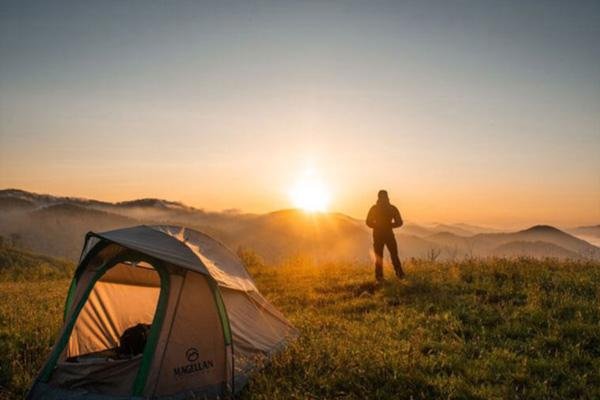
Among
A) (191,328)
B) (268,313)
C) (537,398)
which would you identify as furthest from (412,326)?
(191,328)

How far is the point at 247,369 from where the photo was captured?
738 centimetres

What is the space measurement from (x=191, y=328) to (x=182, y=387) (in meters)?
0.83

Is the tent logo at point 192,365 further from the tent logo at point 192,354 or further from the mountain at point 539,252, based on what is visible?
the mountain at point 539,252

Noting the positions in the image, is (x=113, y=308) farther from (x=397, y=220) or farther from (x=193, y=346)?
(x=397, y=220)

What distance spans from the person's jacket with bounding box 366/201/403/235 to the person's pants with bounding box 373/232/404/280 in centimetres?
16

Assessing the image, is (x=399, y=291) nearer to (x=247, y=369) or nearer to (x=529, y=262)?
(x=529, y=262)

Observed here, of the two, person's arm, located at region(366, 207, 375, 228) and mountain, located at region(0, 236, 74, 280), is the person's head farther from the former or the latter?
mountain, located at region(0, 236, 74, 280)

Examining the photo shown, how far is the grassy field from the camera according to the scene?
6.64 metres

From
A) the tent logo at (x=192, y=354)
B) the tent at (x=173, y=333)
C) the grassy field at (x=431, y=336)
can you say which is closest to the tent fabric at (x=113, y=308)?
the tent at (x=173, y=333)

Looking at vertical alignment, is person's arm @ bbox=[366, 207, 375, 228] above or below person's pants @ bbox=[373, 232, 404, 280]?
above

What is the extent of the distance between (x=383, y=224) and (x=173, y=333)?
882 centimetres

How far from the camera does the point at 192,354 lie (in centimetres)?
723

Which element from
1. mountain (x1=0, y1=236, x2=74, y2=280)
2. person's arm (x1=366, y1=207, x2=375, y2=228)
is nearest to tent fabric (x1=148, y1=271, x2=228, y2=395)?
person's arm (x1=366, y1=207, x2=375, y2=228)

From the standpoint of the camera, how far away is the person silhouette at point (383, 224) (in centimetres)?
1471
